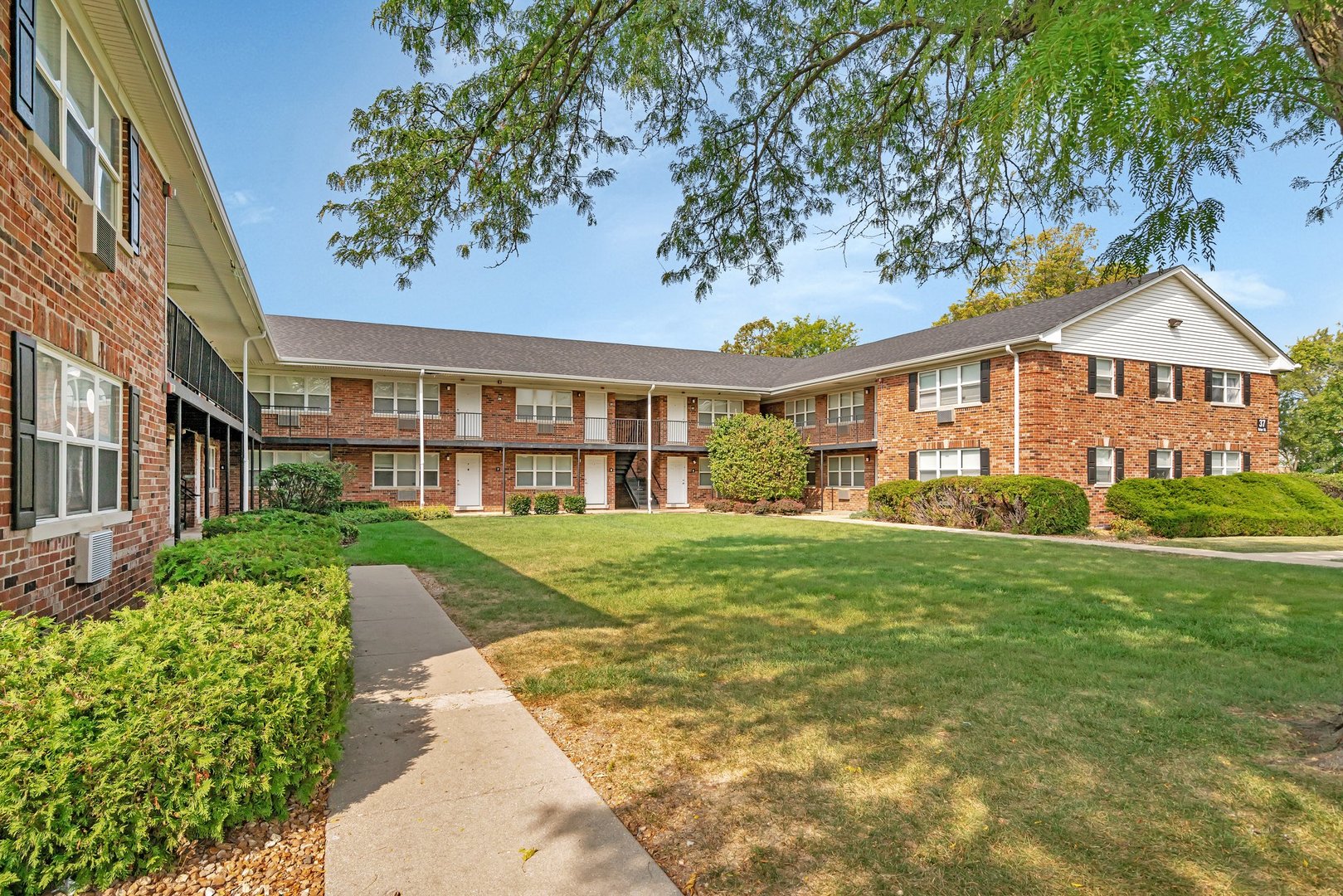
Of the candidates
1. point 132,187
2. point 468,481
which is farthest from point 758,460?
point 132,187

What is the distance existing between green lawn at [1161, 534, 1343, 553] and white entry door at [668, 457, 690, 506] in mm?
17099

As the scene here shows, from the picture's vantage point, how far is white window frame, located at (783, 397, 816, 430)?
28719mm

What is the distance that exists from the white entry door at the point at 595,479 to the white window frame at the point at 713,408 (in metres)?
4.54

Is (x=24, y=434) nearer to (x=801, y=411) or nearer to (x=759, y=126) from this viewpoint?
(x=759, y=126)

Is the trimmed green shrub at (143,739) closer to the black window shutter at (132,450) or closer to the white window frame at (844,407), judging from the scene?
the black window shutter at (132,450)

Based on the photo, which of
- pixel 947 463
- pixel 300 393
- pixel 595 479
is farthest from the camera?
pixel 595 479

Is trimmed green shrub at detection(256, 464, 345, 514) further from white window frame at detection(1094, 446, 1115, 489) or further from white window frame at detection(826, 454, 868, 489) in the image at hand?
white window frame at detection(1094, 446, 1115, 489)

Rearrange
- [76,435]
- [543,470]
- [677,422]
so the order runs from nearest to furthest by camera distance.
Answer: [76,435] < [543,470] < [677,422]

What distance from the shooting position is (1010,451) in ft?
64.7

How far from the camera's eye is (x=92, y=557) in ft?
16.5

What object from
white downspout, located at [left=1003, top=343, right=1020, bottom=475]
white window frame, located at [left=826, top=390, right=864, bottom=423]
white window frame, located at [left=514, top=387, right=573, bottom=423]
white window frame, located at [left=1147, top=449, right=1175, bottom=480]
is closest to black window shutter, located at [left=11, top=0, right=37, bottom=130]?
white downspout, located at [left=1003, top=343, right=1020, bottom=475]

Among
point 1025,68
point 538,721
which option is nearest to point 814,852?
point 538,721

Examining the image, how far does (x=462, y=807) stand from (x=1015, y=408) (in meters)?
20.0

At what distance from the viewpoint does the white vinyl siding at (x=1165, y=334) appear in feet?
67.1
